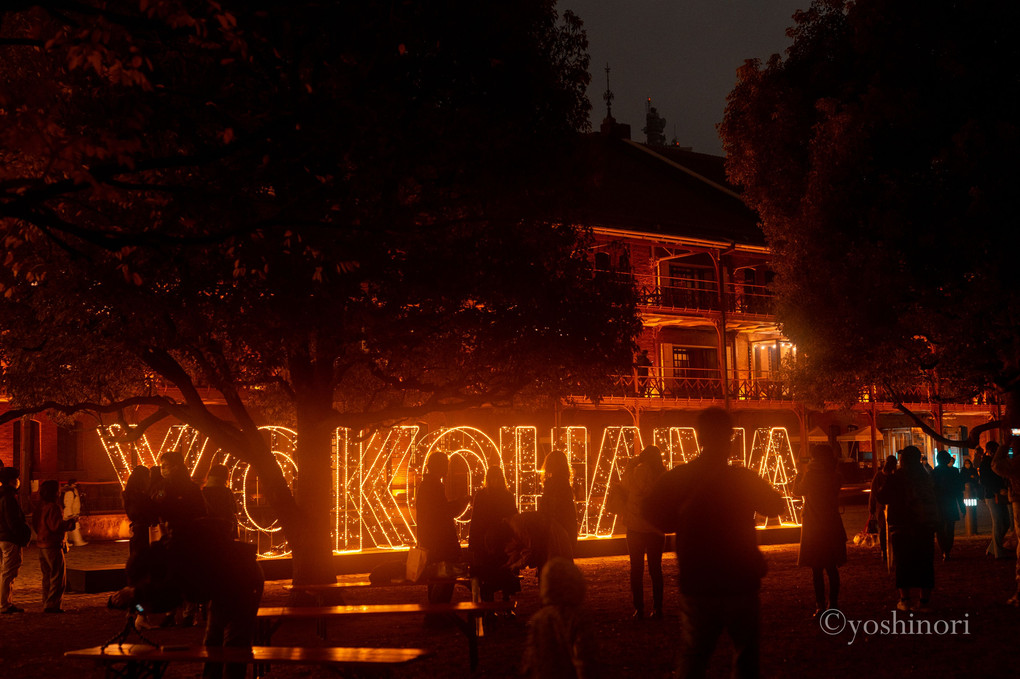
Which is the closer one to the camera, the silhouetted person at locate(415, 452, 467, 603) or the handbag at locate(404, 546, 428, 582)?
the handbag at locate(404, 546, 428, 582)

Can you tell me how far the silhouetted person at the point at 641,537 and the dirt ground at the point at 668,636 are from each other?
0.26 metres

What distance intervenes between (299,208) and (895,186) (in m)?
10.5

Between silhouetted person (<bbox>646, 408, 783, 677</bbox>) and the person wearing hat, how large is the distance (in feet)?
30.7

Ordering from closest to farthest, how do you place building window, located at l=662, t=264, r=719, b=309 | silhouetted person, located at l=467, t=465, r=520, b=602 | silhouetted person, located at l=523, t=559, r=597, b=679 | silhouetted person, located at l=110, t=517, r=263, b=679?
1. silhouetted person, located at l=523, t=559, r=597, b=679
2. silhouetted person, located at l=110, t=517, r=263, b=679
3. silhouetted person, located at l=467, t=465, r=520, b=602
4. building window, located at l=662, t=264, r=719, b=309

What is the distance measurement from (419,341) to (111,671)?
17.1ft

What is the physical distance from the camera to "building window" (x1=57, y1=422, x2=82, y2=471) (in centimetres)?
2950

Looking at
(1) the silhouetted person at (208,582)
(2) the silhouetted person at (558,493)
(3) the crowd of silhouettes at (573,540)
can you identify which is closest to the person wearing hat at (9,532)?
(3) the crowd of silhouettes at (573,540)

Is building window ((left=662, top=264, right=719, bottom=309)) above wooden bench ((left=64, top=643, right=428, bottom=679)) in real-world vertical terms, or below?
above

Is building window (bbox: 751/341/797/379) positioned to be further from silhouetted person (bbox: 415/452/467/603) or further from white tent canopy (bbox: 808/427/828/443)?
silhouetted person (bbox: 415/452/467/603)

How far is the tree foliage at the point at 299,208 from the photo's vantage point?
25.2 ft

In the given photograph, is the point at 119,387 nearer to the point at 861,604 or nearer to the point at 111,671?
the point at 111,671

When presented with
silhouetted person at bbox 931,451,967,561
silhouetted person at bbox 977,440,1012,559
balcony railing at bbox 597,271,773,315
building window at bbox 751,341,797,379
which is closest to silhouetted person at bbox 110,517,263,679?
silhouetted person at bbox 931,451,967,561

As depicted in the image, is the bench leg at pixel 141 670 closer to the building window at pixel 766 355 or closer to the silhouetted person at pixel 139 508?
the silhouetted person at pixel 139 508

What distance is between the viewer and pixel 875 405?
36.0 meters
